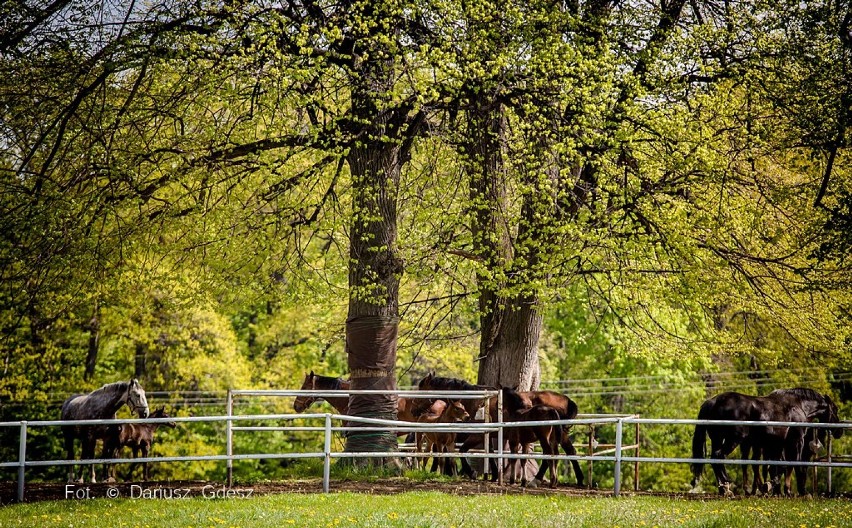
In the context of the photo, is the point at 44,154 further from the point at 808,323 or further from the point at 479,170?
the point at 808,323

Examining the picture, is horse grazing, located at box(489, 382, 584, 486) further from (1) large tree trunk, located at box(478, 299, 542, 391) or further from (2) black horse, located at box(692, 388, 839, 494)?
(1) large tree trunk, located at box(478, 299, 542, 391)

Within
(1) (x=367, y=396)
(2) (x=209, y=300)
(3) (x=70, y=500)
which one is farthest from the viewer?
(2) (x=209, y=300)

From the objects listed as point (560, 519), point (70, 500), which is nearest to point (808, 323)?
point (560, 519)

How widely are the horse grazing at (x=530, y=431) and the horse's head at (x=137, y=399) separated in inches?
Result: 246

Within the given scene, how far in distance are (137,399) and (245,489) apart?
3.70m

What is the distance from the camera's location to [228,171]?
63.9 ft

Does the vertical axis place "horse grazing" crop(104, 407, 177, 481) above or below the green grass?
above

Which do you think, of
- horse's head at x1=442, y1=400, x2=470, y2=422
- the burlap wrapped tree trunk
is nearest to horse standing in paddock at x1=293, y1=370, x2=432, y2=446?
horse's head at x1=442, y1=400, x2=470, y2=422

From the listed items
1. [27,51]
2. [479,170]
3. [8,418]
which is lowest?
[8,418]

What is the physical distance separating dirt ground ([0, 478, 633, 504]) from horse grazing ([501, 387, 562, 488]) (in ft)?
2.03

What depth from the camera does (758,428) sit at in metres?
16.0

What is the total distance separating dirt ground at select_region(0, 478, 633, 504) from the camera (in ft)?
47.5

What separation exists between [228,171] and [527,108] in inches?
238

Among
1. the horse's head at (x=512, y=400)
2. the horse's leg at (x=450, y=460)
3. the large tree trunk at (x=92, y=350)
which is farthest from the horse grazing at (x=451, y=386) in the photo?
the large tree trunk at (x=92, y=350)
